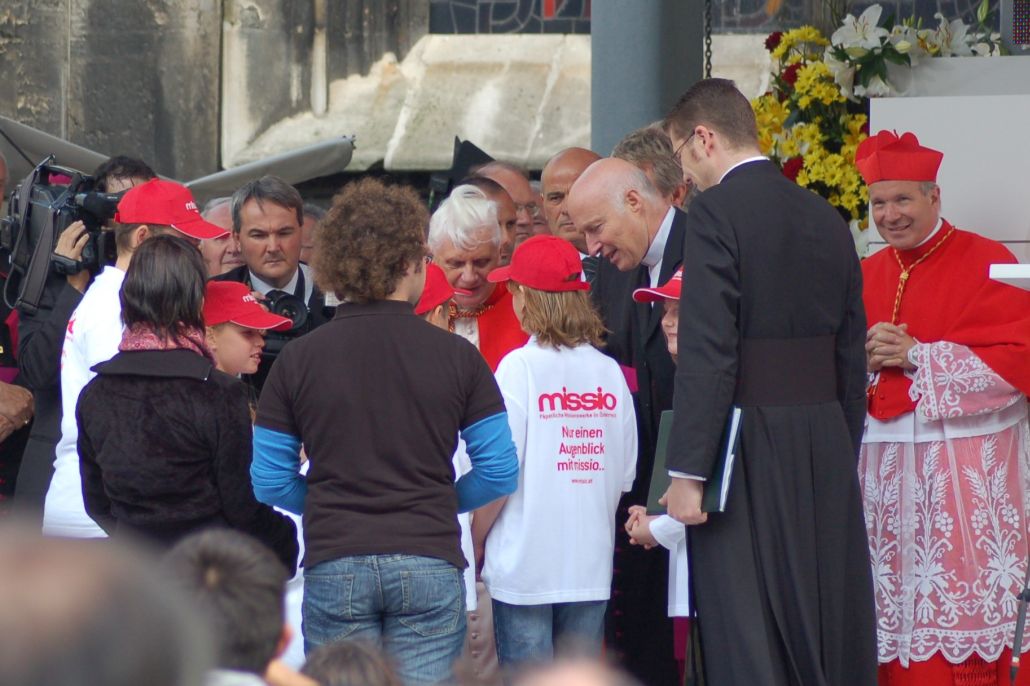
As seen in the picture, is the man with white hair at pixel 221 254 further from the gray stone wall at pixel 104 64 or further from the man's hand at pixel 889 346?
the gray stone wall at pixel 104 64

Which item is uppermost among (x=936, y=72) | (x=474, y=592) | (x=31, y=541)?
(x=936, y=72)

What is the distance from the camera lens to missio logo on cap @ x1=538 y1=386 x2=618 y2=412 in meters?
4.07

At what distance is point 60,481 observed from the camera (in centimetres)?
414

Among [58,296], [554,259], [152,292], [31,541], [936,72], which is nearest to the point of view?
[31,541]

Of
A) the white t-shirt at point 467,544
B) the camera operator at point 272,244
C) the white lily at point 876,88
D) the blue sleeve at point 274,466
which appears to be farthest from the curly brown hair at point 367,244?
the white lily at point 876,88

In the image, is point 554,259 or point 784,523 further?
point 554,259

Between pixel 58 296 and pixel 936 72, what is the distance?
3308 mm

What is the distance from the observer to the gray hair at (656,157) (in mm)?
4789

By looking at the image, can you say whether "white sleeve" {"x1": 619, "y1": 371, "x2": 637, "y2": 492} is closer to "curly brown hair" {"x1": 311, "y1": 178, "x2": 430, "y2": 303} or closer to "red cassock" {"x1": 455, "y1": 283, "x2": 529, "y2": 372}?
"red cassock" {"x1": 455, "y1": 283, "x2": 529, "y2": 372}

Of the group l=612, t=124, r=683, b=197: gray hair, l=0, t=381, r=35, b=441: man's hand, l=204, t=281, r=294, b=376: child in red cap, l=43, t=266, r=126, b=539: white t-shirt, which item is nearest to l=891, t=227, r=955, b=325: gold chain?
l=612, t=124, r=683, b=197: gray hair

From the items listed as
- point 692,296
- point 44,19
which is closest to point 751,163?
point 692,296

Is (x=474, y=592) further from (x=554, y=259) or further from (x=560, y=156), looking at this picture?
(x=560, y=156)

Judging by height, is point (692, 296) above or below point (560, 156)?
below

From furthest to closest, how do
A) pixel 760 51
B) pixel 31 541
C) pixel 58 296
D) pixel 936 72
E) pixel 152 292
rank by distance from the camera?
pixel 760 51, pixel 936 72, pixel 58 296, pixel 152 292, pixel 31 541
